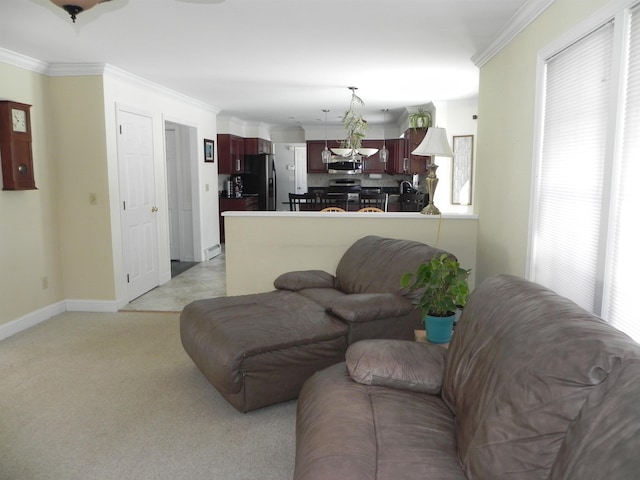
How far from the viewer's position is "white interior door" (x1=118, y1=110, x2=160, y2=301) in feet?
16.2

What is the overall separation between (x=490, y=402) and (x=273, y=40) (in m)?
3.16

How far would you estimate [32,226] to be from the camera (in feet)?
14.3

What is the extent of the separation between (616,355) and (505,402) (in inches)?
13.8

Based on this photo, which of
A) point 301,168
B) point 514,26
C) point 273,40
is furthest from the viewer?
point 301,168

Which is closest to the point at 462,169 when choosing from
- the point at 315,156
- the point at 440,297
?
the point at 440,297

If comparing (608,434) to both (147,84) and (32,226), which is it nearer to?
(32,226)

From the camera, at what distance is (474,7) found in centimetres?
298

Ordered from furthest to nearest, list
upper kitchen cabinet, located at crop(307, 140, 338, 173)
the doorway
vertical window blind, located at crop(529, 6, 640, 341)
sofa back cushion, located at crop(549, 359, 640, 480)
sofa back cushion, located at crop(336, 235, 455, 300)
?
upper kitchen cabinet, located at crop(307, 140, 338, 173) < the doorway < sofa back cushion, located at crop(336, 235, 455, 300) < vertical window blind, located at crop(529, 6, 640, 341) < sofa back cushion, located at crop(549, 359, 640, 480)

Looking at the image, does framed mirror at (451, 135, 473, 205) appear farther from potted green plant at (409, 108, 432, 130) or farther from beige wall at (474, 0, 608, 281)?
beige wall at (474, 0, 608, 281)

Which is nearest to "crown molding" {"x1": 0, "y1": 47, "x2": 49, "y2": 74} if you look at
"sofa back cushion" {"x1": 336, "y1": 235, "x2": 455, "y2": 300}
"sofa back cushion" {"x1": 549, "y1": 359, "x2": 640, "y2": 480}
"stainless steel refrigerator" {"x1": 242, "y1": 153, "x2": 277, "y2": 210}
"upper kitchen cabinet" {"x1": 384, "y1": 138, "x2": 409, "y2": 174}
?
"sofa back cushion" {"x1": 336, "y1": 235, "x2": 455, "y2": 300}

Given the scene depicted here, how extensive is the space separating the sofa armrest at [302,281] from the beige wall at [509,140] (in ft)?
4.49

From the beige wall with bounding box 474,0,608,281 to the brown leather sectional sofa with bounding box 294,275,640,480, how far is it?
1363mm

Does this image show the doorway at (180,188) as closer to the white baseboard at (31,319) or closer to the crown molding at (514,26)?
the white baseboard at (31,319)

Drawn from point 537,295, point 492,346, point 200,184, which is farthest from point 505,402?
point 200,184
